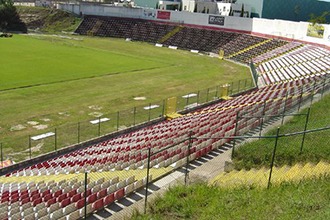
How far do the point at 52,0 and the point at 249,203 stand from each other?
402 ft

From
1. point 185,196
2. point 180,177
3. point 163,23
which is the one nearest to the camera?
point 185,196

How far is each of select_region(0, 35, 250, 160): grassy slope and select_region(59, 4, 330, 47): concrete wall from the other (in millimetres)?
15176

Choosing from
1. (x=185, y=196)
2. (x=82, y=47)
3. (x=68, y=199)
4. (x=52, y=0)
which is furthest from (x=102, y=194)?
(x=52, y=0)

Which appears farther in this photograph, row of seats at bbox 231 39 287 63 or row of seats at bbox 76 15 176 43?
row of seats at bbox 76 15 176 43

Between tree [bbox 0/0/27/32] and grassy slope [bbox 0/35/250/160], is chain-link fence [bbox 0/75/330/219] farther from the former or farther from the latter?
tree [bbox 0/0/27/32]

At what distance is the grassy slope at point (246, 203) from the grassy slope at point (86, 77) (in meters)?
14.0

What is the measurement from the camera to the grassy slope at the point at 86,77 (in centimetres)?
3026

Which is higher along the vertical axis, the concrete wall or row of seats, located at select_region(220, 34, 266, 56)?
the concrete wall

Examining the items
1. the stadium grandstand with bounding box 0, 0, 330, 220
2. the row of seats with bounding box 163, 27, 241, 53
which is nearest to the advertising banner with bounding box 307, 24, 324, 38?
the stadium grandstand with bounding box 0, 0, 330, 220

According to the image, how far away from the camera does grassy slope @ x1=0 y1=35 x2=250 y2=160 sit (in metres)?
30.3

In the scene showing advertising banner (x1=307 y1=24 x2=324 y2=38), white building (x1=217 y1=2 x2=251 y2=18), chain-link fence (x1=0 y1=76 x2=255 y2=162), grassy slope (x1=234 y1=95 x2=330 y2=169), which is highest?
white building (x1=217 y1=2 x2=251 y2=18)

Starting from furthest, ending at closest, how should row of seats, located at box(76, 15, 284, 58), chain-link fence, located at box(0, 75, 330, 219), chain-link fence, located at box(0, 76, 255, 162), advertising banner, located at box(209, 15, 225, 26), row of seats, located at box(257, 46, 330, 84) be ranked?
advertising banner, located at box(209, 15, 225, 26) → row of seats, located at box(76, 15, 284, 58) → row of seats, located at box(257, 46, 330, 84) → chain-link fence, located at box(0, 76, 255, 162) → chain-link fence, located at box(0, 75, 330, 219)

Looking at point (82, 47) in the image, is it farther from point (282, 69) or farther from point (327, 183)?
point (327, 183)

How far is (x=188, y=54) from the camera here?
73750mm
